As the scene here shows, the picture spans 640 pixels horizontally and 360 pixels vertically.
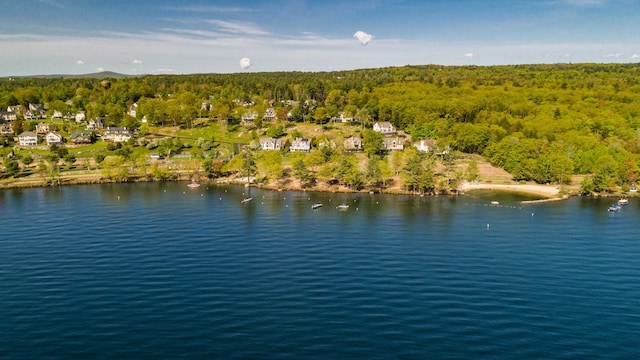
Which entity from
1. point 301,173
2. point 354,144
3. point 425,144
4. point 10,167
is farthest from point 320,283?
point 10,167

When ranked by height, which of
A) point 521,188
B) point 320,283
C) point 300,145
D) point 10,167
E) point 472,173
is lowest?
point 320,283

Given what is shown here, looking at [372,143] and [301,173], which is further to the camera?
[372,143]

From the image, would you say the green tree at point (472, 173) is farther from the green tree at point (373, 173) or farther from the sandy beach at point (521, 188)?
the green tree at point (373, 173)

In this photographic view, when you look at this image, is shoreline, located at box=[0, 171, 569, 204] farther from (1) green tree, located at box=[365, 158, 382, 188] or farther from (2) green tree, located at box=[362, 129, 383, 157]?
(2) green tree, located at box=[362, 129, 383, 157]

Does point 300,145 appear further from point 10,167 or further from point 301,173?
point 10,167

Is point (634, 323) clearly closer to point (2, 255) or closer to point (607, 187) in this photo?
point (607, 187)

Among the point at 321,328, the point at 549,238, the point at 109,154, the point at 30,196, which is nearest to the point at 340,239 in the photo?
the point at 321,328

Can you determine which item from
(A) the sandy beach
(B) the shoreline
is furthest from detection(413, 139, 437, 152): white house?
(B) the shoreline
